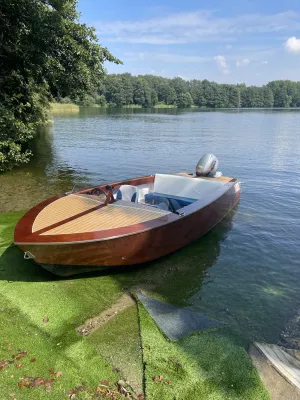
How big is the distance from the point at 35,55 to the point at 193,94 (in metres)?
121

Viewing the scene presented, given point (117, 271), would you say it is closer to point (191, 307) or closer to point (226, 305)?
point (191, 307)

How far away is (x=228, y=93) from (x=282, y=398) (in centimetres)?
13061

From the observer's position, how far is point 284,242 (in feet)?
25.7

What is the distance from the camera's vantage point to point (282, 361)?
3.87m

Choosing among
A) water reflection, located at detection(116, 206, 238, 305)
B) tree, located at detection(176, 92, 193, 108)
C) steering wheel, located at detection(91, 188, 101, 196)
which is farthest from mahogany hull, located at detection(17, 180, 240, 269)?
tree, located at detection(176, 92, 193, 108)

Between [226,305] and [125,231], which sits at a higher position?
[125,231]

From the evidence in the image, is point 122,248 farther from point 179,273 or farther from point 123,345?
point 123,345

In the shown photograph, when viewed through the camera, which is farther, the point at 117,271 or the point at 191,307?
the point at 117,271

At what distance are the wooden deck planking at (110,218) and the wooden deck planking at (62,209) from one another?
0.85 ft

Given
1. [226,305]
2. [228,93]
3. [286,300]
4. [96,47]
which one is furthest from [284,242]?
[228,93]

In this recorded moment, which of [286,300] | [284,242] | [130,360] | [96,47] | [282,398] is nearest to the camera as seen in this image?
[282,398]

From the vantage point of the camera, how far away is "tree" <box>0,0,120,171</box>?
10.6 m

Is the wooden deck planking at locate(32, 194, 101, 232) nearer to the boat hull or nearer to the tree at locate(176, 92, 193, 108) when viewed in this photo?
the boat hull

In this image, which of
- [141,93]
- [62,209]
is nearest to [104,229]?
[62,209]
